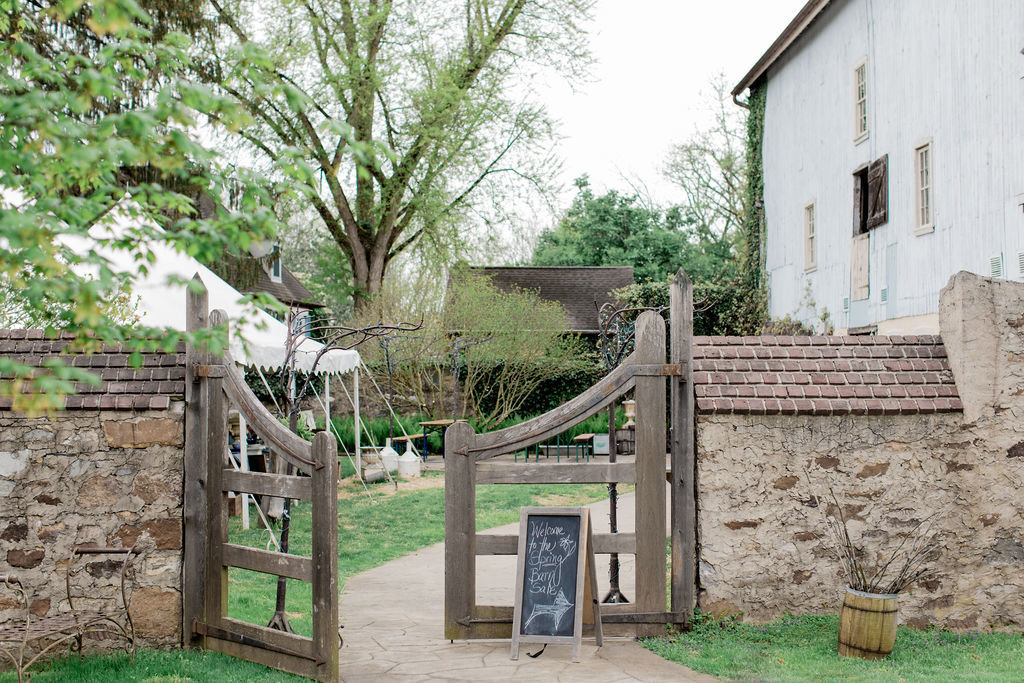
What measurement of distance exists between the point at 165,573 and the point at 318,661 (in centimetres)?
139

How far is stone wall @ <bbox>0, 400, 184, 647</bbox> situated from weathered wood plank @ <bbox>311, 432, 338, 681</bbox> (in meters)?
1.24

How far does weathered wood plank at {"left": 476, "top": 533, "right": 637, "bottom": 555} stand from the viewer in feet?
19.9

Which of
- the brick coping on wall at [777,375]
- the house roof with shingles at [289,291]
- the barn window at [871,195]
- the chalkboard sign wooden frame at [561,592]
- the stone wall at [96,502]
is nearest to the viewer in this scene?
the chalkboard sign wooden frame at [561,592]

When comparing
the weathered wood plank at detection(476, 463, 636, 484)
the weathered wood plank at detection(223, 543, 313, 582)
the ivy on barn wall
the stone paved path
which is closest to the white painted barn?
the ivy on barn wall

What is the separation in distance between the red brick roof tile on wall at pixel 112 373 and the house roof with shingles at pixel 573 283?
75.9 feet

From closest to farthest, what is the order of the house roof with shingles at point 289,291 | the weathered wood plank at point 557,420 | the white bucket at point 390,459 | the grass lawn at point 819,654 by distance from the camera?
the grass lawn at point 819,654 → the weathered wood plank at point 557,420 → the white bucket at point 390,459 → the house roof with shingles at point 289,291

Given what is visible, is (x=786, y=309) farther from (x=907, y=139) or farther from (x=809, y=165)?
(x=907, y=139)

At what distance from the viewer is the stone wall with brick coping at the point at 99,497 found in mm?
5871

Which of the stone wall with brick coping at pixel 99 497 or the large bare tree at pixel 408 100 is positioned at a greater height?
the large bare tree at pixel 408 100

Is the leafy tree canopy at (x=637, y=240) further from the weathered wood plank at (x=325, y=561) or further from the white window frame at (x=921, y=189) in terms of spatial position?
the weathered wood plank at (x=325, y=561)

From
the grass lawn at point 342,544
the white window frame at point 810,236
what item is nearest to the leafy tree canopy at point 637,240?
the white window frame at point 810,236

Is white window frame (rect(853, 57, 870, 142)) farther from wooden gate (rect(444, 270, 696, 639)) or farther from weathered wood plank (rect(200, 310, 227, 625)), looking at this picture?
weathered wood plank (rect(200, 310, 227, 625))

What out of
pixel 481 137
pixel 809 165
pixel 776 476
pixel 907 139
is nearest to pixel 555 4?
pixel 481 137

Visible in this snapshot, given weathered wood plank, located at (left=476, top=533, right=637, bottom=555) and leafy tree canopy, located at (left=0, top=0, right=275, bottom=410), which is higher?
leafy tree canopy, located at (left=0, top=0, right=275, bottom=410)
